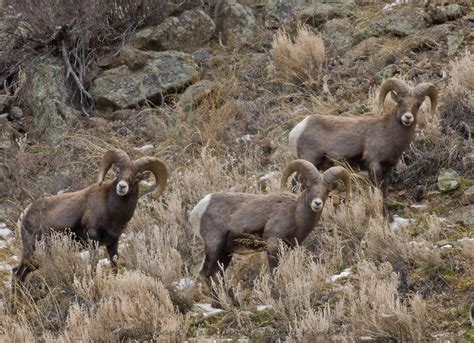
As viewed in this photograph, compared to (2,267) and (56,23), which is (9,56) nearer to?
(56,23)

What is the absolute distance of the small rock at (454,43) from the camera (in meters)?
12.8

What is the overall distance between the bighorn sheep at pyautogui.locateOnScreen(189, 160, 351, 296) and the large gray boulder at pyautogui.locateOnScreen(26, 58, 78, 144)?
5205mm

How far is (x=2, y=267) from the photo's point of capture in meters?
10.2

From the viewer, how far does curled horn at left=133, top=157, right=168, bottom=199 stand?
923 centimetres

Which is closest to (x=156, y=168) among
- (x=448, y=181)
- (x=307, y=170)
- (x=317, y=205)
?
(x=307, y=170)

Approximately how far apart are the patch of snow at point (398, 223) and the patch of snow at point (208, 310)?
→ 200cm

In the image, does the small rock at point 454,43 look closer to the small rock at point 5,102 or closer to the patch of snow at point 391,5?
the patch of snow at point 391,5

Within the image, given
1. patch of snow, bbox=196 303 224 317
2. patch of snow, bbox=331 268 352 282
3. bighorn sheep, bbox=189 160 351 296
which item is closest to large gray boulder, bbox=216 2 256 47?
bighorn sheep, bbox=189 160 351 296

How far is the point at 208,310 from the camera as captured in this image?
8164mm

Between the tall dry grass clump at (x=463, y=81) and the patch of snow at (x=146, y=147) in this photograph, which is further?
the patch of snow at (x=146, y=147)

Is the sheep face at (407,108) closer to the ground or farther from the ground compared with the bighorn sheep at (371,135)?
farther from the ground

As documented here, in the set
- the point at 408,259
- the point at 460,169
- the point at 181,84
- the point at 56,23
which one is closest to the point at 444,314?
the point at 408,259

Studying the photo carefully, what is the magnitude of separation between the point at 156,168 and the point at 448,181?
3.17m

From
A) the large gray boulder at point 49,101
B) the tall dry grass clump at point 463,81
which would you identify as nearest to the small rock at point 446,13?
the tall dry grass clump at point 463,81
